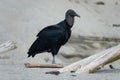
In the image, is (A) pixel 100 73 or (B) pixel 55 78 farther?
(A) pixel 100 73

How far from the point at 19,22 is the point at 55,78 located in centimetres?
720

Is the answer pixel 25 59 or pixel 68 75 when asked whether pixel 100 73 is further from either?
pixel 25 59

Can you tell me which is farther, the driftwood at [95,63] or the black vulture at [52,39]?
the black vulture at [52,39]

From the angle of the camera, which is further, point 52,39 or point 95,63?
point 52,39

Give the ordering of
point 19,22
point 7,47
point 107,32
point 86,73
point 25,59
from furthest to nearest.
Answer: point 107,32
point 19,22
point 25,59
point 7,47
point 86,73

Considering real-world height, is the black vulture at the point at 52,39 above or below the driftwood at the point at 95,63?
above

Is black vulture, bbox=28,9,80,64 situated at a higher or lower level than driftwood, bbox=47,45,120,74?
higher

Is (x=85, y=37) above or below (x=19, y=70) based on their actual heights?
above

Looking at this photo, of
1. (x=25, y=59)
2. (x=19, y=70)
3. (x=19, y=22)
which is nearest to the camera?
(x=19, y=70)

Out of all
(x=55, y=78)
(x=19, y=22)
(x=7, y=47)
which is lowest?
(x=55, y=78)

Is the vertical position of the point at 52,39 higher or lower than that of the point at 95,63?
higher

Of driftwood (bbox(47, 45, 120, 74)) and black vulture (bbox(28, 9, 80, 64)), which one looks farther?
black vulture (bbox(28, 9, 80, 64))

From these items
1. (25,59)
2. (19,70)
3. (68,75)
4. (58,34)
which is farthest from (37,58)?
(68,75)

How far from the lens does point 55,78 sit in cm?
920
